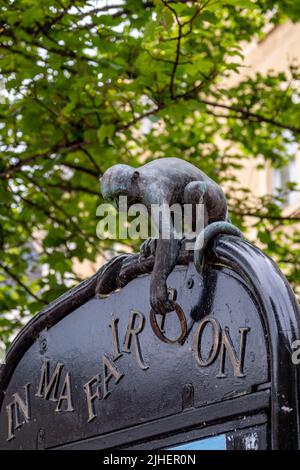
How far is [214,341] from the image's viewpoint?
245 cm

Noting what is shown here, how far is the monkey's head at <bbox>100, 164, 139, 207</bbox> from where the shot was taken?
108 inches

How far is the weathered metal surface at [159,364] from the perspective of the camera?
2.25 metres

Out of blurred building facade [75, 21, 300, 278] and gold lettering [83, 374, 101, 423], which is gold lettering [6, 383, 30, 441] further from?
blurred building facade [75, 21, 300, 278]

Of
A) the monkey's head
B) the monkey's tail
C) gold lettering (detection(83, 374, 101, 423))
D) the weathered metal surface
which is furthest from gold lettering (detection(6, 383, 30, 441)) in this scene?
the monkey's tail

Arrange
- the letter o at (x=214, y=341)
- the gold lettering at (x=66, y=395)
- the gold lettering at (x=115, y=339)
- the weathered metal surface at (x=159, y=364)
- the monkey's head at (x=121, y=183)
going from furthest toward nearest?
the gold lettering at (x=66, y=395) < the gold lettering at (x=115, y=339) < the monkey's head at (x=121, y=183) < the letter o at (x=214, y=341) < the weathered metal surface at (x=159, y=364)

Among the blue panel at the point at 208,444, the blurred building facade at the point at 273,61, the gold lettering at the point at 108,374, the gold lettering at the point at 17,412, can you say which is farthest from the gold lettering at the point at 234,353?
the blurred building facade at the point at 273,61

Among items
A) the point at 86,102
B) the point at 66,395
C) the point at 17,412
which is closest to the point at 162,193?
the point at 66,395

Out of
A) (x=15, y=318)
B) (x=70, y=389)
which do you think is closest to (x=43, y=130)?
(x=15, y=318)

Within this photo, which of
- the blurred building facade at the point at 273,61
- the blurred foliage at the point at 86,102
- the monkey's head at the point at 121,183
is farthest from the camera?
the blurred building facade at the point at 273,61

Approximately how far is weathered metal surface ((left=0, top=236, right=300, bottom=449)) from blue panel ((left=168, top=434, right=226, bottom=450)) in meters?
0.02

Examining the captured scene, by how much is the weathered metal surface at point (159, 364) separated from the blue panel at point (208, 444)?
24 mm

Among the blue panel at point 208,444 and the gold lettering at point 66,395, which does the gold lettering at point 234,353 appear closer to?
the blue panel at point 208,444
